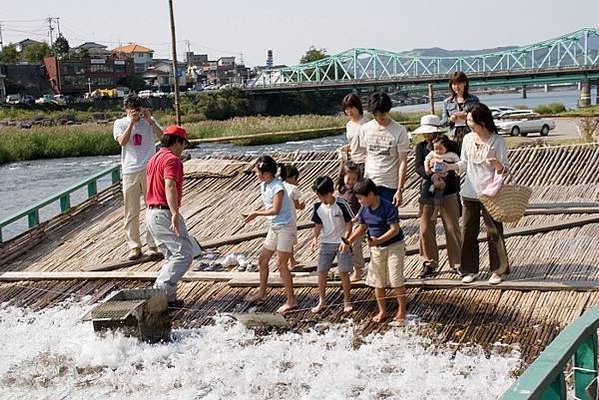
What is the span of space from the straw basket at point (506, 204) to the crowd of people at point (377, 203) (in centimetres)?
12

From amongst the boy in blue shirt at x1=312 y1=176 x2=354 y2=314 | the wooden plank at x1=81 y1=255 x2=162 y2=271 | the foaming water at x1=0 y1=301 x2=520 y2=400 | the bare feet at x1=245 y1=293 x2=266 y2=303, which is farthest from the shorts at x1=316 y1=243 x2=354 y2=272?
the wooden plank at x1=81 y1=255 x2=162 y2=271

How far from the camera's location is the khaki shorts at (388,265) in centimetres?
596

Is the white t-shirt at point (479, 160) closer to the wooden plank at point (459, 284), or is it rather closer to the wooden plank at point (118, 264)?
the wooden plank at point (459, 284)

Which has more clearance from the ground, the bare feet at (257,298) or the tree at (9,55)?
the tree at (9,55)

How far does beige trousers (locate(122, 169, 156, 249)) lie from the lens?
27.5 ft

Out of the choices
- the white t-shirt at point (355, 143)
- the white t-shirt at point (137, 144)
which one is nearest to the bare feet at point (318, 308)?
the white t-shirt at point (355, 143)

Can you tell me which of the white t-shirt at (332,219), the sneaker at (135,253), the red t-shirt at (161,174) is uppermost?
the red t-shirt at (161,174)

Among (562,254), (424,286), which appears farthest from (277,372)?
(562,254)

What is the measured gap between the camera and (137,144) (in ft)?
27.2

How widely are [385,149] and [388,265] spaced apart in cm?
114

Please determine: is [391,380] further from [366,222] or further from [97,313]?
[97,313]

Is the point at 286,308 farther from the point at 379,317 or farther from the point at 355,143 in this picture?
the point at 355,143

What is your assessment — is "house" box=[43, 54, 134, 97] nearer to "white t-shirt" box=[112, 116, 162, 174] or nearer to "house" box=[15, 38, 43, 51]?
"house" box=[15, 38, 43, 51]

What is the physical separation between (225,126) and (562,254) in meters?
37.6
